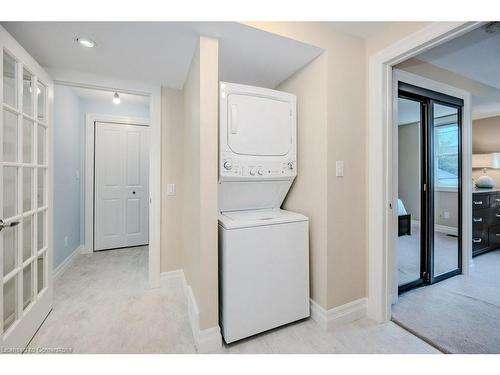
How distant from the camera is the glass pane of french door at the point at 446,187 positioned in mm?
2389

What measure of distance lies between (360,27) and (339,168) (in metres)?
1.05

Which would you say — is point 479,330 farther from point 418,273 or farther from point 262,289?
point 262,289

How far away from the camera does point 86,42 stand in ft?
5.30

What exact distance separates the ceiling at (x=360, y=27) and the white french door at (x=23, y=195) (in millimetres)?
2111

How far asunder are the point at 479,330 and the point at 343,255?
1.07 metres

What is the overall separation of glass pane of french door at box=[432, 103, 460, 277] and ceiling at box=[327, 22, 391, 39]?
3.84 ft

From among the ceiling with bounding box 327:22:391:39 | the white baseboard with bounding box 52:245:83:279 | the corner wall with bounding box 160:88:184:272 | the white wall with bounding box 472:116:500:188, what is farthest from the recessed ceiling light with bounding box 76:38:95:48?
the white wall with bounding box 472:116:500:188

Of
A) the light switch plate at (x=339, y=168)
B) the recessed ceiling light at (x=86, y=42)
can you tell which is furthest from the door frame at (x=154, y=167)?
the light switch plate at (x=339, y=168)

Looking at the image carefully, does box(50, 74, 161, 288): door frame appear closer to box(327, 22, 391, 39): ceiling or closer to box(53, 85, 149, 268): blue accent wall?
box(53, 85, 149, 268): blue accent wall

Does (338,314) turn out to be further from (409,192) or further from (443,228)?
(443,228)

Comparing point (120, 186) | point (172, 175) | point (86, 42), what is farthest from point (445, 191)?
point (120, 186)

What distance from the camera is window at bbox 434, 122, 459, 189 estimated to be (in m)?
2.39

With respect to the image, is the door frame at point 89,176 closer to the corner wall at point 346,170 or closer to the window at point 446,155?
the corner wall at point 346,170
